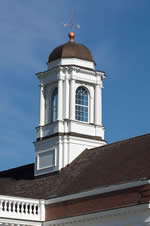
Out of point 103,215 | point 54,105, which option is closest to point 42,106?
point 54,105

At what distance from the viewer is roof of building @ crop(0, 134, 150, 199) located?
33.4 metres

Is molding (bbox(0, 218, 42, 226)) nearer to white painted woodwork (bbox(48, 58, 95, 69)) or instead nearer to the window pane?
the window pane

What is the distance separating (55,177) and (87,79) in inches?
289

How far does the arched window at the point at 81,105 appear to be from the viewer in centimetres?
4247

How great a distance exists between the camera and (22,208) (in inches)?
1384

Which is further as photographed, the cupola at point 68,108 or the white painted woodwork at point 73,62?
the white painted woodwork at point 73,62

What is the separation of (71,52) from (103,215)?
1448 cm

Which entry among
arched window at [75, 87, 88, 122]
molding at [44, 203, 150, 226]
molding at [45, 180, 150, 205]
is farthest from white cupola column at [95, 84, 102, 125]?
molding at [44, 203, 150, 226]

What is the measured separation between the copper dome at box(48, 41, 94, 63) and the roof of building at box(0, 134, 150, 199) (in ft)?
21.6

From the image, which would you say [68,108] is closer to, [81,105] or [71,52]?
[81,105]

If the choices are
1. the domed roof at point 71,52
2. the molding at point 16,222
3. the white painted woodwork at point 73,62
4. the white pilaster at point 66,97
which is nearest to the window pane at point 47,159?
the white pilaster at point 66,97

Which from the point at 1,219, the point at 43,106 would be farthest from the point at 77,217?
the point at 43,106

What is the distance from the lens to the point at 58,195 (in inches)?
1396

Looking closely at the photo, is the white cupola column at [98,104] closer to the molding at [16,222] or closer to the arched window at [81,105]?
the arched window at [81,105]
